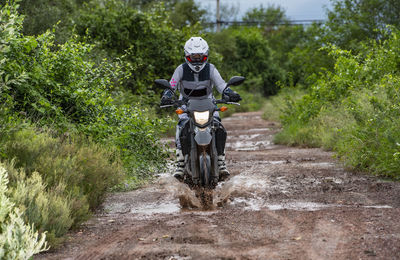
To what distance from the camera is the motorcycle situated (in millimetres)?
8184

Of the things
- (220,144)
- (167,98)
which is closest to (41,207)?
(167,98)

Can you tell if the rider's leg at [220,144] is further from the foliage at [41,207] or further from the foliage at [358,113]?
the foliage at [41,207]

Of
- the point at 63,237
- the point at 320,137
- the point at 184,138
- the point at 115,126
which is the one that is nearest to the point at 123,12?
the point at 320,137

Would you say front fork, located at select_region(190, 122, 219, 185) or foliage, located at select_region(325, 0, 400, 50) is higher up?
foliage, located at select_region(325, 0, 400, 50)

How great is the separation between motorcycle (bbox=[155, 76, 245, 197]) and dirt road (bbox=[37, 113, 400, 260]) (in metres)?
0.33

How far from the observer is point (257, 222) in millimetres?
6336

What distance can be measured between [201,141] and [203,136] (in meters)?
0.08

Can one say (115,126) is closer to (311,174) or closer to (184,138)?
(184,138)

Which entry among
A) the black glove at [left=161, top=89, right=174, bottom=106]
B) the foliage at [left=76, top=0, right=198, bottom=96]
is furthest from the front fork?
the foliage at [left=76, top=0, right=198, bottom=96]

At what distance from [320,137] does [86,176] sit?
984 cm

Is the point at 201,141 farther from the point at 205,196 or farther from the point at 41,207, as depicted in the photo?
the point at 41,207

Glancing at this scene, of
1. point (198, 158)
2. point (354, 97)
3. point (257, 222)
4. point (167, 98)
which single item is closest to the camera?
point (257, 222)

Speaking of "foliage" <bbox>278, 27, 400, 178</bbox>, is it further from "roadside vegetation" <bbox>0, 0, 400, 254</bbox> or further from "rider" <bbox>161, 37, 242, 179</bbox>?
"rider" <bbox>161, 37, 242, 179</bbox>

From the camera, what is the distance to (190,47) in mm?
8875
